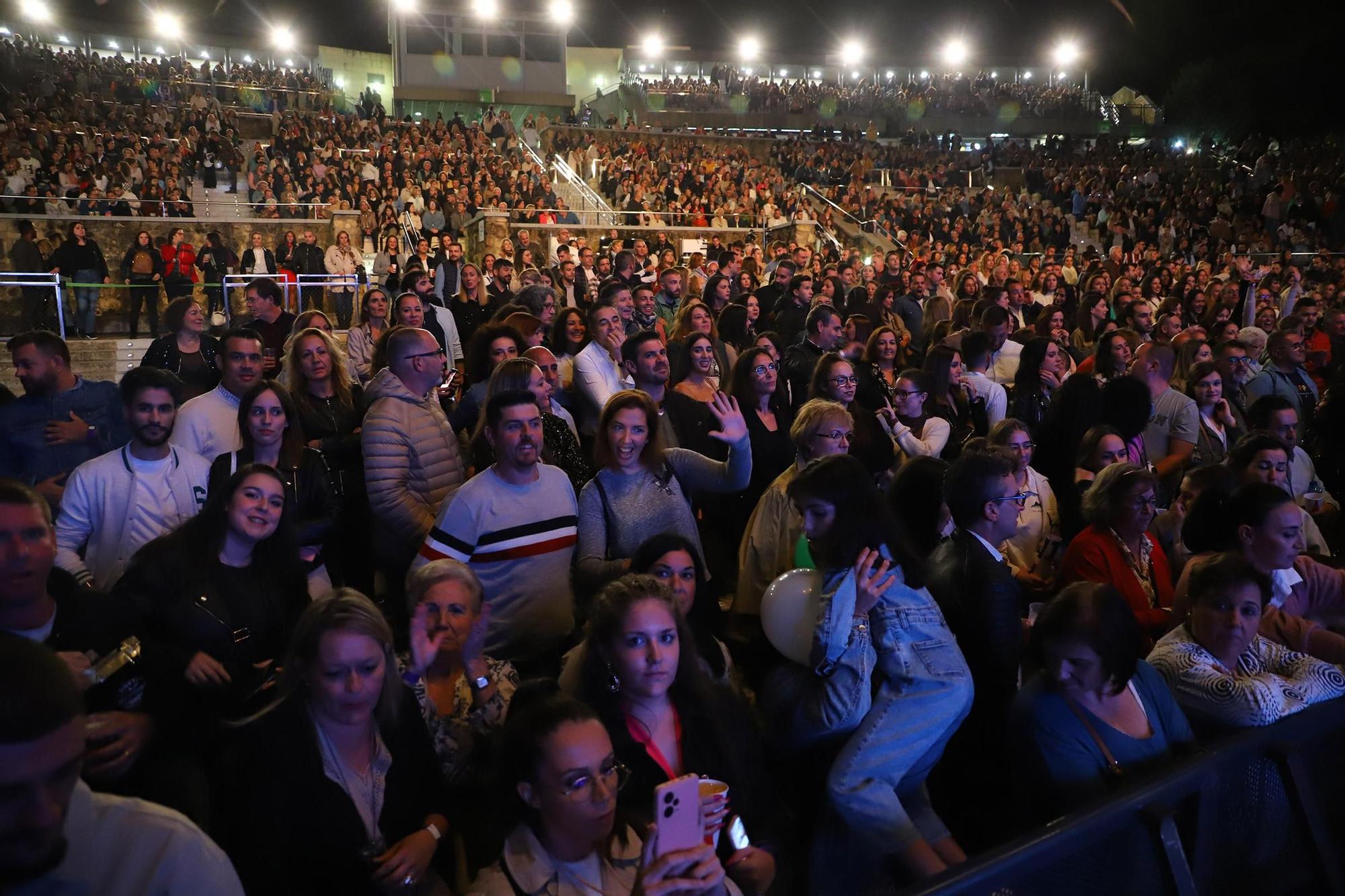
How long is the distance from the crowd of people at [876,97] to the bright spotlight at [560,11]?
372cm

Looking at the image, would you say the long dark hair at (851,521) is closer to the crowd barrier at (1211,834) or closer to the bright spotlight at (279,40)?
the crowd barrier at (1211,834)

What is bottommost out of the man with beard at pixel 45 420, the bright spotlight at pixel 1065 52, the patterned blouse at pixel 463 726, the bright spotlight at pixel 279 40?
the patterned blouse at pixel 463 726

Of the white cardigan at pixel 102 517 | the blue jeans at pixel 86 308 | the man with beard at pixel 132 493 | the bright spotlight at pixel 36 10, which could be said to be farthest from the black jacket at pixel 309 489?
the bright spotlight at pixel 36 10

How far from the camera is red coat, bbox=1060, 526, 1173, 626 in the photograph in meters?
3.44

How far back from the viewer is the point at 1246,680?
8.96ft

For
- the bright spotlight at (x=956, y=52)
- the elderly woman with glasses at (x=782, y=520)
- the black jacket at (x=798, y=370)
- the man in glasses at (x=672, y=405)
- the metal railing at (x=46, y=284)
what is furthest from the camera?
the bright spotlight at (x=956, y=52)

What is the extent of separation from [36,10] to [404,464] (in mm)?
43408

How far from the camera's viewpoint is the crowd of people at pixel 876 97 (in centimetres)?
3747

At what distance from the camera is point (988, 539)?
122 inches

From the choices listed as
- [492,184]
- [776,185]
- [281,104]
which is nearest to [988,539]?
[492,184]

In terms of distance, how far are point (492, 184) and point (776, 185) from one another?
7.44m

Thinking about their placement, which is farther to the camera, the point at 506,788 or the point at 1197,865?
the point at 1197,865

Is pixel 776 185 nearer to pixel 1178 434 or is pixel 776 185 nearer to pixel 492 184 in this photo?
pixel 492 184

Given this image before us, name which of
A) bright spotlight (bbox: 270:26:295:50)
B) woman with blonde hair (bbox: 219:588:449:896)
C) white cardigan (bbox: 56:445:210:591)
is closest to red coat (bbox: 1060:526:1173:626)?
woman with blonde hair (bbox: 219:588:449:896)
